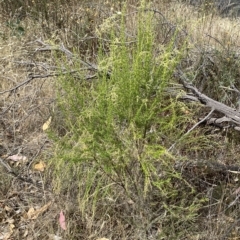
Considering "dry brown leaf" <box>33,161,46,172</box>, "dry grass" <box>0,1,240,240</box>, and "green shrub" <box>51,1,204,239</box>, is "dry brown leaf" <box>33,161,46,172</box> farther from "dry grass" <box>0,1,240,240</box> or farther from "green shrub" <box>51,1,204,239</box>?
"green shrub" <box>51,1,204,239</box>

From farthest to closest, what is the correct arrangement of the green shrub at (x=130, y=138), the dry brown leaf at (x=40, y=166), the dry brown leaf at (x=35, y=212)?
the dry brown leaf at (x=40, y=166) → the dry brown leaf at (x=35, y=212) → the green shrub at (x=130, y=138)

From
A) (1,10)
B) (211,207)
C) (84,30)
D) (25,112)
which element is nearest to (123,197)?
(211,207)

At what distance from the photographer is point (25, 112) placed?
9.05 feet

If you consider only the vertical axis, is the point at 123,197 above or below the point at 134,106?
below

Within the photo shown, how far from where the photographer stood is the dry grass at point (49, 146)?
2154mm

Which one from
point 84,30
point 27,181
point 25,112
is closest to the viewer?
point 27,181

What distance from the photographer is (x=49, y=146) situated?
105 inches

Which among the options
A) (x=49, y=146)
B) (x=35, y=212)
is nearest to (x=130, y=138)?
(x=35, y=212)

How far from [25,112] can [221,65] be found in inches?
56.9

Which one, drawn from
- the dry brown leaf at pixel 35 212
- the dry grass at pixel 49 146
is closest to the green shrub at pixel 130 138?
the dry grass at pixel 49 146

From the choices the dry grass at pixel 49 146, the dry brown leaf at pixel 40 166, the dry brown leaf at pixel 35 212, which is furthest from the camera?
the dry brown leaf at pixel 40 166

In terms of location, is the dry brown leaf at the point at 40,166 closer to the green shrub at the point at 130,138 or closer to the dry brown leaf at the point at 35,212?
the dry brown leaf at the point at 35,212

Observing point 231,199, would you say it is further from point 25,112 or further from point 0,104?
point 0,104

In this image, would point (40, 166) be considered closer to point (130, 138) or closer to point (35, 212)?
point (35, 212)
